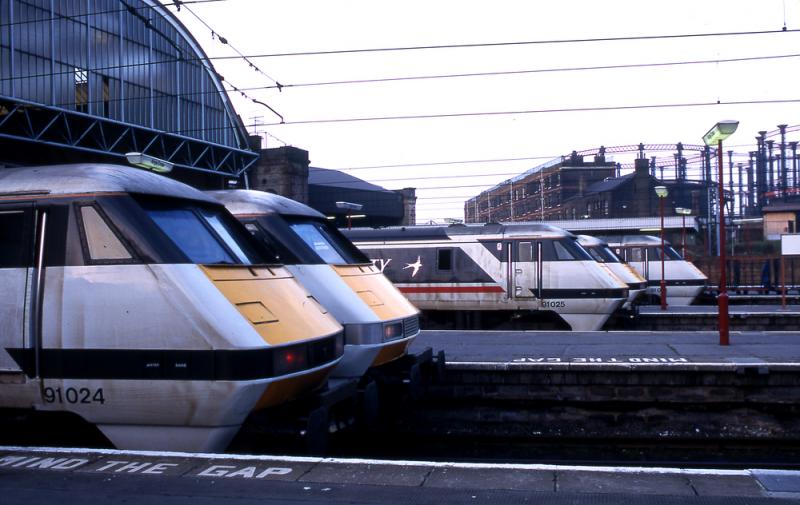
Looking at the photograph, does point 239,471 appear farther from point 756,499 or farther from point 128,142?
point 128,142

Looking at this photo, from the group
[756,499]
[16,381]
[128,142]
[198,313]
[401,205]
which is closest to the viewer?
[756,499]

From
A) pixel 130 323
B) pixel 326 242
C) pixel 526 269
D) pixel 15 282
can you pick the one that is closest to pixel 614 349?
pixel 526 269

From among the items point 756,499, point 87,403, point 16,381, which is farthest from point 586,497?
point 16,381

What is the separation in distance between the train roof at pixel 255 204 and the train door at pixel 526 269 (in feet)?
30.8

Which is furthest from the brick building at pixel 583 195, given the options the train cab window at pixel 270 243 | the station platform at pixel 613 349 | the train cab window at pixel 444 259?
the train cab window at pixel 270 243

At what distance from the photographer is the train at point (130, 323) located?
6422 millimetres

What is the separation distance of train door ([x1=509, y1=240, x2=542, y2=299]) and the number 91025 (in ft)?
43.4

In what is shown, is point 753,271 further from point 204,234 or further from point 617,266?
point 204,234

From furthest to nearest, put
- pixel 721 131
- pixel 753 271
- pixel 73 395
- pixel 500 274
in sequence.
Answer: pixel 753 271 < pixel 500 274 < pixel 721 131 < pixel 73 395

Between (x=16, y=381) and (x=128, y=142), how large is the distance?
847 inches

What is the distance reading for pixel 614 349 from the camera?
13641 mm

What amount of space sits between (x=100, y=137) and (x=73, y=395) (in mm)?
21721

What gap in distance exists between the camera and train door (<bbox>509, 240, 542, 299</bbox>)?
61.4 feet

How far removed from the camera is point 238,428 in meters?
6.69
